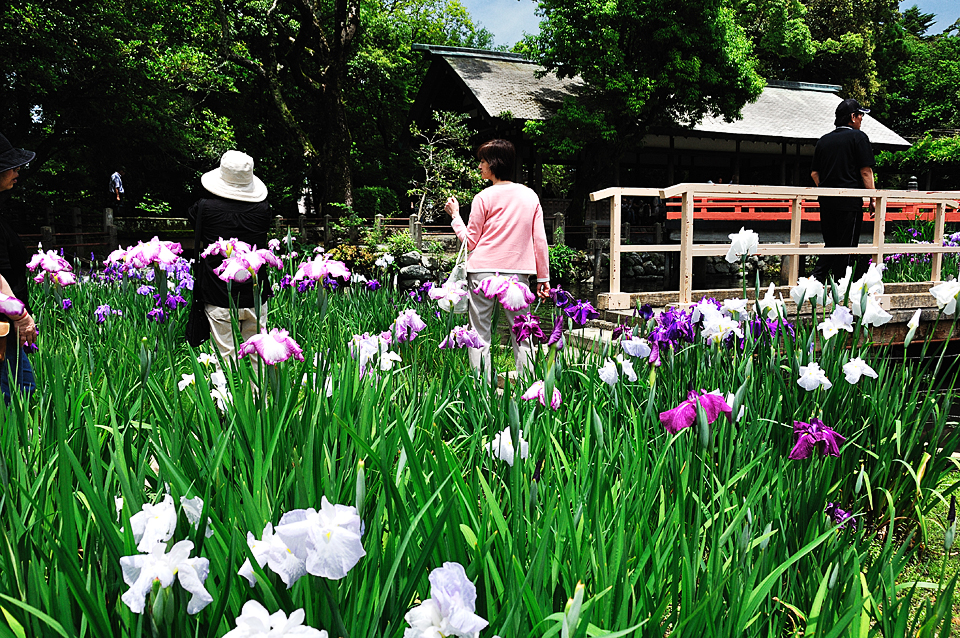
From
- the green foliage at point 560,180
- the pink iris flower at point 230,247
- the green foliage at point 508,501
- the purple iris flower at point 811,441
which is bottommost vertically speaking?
the green foliage at point 508,501

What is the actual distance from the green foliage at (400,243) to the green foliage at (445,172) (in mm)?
1523

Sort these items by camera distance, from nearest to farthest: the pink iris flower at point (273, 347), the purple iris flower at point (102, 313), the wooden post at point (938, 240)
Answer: the pink iris flower at point (273, 347) → the purple iris flower at point (102, 313) → the wooden post at point (938, 240)

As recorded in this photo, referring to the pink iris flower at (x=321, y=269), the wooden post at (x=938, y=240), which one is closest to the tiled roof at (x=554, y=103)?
the wooden post at (x=938, y=240)

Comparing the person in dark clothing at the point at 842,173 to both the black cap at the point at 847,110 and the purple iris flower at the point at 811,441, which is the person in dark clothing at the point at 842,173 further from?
the purple iris flower at the point at 811,441

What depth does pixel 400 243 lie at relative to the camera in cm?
1270

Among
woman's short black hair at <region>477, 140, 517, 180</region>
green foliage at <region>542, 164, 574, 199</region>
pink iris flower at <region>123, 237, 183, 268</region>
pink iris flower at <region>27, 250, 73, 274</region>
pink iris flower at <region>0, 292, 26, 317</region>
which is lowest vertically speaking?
pink iris flower at <region>0, 292, 26, 317</region>

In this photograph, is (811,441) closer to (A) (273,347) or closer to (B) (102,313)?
(A) (273,347)

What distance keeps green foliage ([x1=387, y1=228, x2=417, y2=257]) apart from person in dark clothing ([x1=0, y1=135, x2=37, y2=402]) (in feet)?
32.6

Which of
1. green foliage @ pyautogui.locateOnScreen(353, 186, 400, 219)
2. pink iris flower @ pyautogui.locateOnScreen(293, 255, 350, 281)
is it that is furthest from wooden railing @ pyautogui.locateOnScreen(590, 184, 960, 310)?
green foliage @ pyautogui.locateOnScreen(353, 186, 400, 219)

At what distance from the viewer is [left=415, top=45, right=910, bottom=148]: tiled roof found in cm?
1527

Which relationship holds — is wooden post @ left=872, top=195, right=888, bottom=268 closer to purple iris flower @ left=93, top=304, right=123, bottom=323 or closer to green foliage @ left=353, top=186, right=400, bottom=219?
purple iris flower @ left=93, top=304, right=123, bottom=323

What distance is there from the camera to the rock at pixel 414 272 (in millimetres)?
12164

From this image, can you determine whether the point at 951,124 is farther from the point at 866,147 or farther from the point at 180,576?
the point at 180,576

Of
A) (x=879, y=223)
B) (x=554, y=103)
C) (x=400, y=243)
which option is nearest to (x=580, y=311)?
(x=879, y=223)
